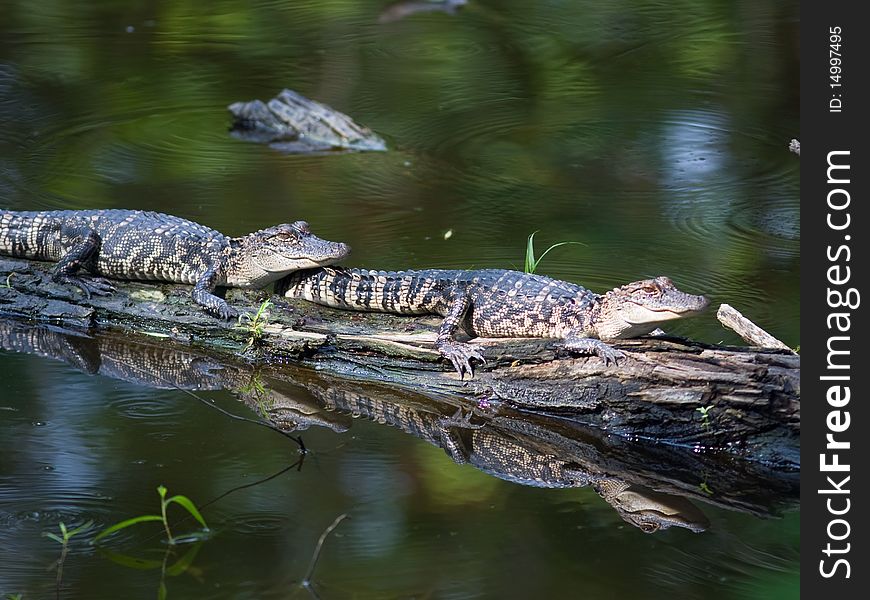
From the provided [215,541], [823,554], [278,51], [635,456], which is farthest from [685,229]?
[278,51]

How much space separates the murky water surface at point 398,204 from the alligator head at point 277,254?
0.94m

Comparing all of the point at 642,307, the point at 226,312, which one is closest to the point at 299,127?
the point at 226,312

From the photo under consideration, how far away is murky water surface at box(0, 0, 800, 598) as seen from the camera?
4.32 m

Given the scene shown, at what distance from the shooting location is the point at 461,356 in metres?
5.73

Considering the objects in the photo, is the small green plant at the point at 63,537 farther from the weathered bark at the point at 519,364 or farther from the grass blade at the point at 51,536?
the weathered bark at the point at 519,364

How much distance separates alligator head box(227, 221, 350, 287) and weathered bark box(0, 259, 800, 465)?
12 centimetres

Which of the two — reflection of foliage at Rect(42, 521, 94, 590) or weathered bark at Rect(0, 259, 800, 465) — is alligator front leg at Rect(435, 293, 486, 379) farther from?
reflection of foliage at Rect(42, 521, 94, 590)

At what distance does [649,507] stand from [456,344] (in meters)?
1.40

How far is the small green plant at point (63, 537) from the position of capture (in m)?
4.15

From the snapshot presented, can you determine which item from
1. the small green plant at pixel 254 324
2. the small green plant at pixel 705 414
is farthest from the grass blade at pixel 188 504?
the small green plant at pixel 705 414

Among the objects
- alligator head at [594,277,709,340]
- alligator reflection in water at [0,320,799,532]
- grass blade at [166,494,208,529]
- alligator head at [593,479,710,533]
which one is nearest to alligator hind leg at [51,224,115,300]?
alligator reflection in water at [0,320,799,532]

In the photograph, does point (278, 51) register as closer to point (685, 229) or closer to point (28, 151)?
point (28, 151)

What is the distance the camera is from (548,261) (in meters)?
7.66

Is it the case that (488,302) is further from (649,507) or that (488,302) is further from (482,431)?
(649,507)
